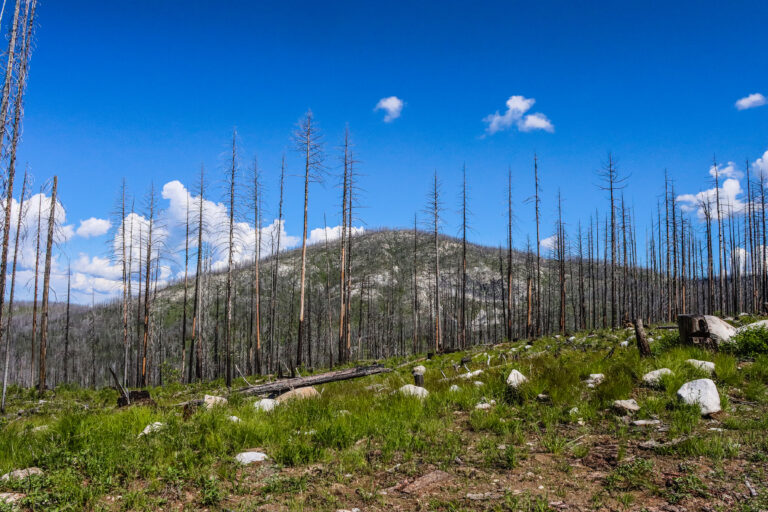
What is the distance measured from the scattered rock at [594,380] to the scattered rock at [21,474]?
313 inches

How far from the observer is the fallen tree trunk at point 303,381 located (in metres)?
10.9

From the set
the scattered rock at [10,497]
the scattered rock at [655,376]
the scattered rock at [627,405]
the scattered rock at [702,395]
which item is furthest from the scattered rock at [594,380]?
the scattered rock at [10,497]

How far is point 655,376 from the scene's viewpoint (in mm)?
6566

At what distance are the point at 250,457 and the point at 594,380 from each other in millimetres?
5977

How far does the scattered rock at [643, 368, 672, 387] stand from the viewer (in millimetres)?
6492

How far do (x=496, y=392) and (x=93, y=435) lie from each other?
20.8ft

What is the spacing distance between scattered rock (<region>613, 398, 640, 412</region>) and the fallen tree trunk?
25.5 ft

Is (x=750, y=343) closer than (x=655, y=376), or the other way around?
(x=655, y=376)

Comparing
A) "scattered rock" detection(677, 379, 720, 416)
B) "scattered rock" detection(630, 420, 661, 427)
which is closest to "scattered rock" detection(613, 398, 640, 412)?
"scattered rock" detection(630, 420, 661, 427)

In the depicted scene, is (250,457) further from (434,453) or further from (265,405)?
(265,405)

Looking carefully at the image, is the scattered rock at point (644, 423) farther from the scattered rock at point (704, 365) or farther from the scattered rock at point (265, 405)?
the scattered rock at point (265, 405)

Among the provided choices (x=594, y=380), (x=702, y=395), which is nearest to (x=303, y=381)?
(x=594, y=380)

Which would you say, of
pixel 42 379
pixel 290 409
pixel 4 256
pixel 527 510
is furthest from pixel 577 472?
pixel 42 379

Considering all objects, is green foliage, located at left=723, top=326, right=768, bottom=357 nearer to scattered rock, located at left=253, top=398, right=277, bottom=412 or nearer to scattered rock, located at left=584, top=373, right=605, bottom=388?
scattered rock, located at left=584, top=373, right=605, bottom=388
